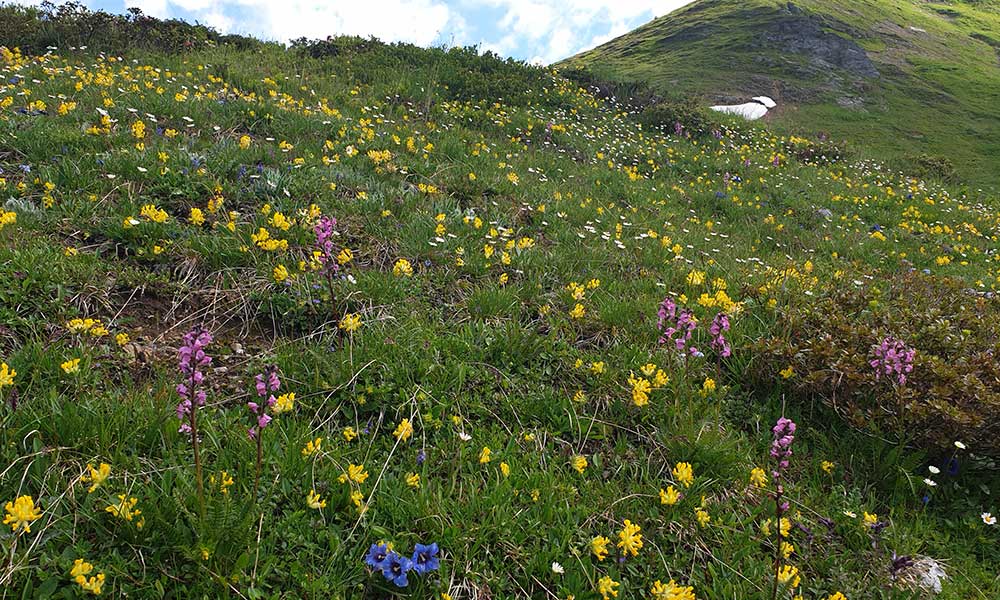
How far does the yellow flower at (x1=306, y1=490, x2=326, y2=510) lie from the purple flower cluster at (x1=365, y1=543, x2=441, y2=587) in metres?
0.32

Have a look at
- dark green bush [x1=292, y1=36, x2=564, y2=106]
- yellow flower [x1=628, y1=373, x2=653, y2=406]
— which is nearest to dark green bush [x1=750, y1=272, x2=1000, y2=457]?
yellow flower [x1=628, y1=373, x2=653, y2=406]

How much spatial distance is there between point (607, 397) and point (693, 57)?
40129mm

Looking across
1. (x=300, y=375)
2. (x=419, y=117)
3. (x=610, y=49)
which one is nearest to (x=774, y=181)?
(x=419, y=117)

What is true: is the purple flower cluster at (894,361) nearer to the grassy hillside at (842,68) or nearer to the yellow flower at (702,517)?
the yellow flower at (702,517)

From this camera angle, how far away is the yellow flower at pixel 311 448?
247 cm

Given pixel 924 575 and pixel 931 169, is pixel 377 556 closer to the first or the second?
pixel 924 575

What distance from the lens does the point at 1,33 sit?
9.55 meters

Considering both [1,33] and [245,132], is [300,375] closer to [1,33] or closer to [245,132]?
[245,132]

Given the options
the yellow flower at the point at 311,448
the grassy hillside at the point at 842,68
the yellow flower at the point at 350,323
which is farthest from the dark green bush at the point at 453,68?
the yellow flower at the point at 311,448

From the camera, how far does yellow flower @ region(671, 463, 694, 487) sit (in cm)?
273

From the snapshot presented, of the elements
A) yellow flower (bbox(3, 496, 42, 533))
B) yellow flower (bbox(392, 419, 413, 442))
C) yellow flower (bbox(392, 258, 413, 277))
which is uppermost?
yellow flower (bbox(392, 258, 413, 277))

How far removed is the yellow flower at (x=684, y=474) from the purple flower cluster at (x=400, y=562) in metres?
1.37

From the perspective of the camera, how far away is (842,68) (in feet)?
112

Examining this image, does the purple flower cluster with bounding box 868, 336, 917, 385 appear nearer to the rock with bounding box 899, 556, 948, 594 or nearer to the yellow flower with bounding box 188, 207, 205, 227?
the rock with bounding box 899, 556, 948, 594
